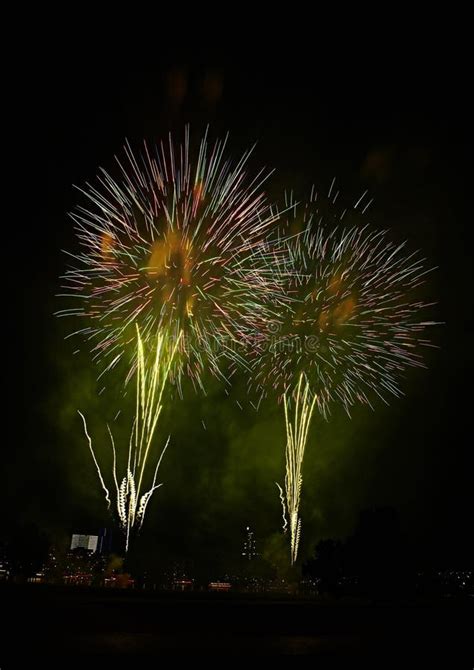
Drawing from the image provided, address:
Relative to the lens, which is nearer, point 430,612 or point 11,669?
point 11,669

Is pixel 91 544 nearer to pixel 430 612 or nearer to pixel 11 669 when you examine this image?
pixel 430 612

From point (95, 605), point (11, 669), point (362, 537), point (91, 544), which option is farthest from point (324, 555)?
point (91, 544)

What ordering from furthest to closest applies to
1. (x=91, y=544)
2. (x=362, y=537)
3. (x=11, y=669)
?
1. (x=91, y=544)
2. (x=362, y=537)
3. (x=11, y=669)

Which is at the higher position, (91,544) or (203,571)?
(91,544)

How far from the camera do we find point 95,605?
22.4 m

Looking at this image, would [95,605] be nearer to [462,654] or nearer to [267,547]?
[462,654]

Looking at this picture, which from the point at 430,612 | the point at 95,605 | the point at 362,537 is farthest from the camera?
the point at 362,537

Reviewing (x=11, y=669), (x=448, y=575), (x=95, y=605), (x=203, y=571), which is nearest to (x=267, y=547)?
(x=203, y=571)

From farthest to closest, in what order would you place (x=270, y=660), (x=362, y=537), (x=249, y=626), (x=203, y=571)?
(x=203, y=571)
(x=362, y=537)
(x=249, y=626)
(x=270, y=660)

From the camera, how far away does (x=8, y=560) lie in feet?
141

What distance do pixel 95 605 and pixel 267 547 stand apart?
2952 centimetres

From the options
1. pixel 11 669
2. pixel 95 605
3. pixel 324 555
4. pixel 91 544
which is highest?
pixel 91 544

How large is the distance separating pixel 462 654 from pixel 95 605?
12.1 meters

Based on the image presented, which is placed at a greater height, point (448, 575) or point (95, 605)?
point (448, 575)
